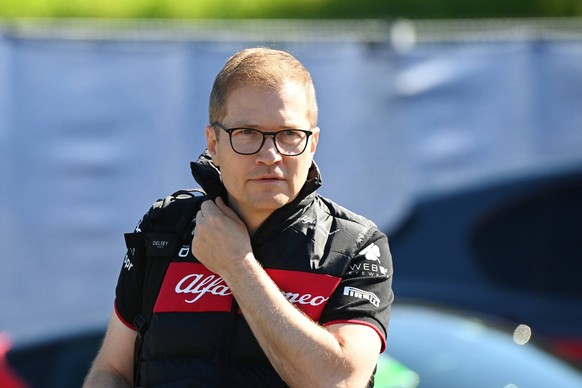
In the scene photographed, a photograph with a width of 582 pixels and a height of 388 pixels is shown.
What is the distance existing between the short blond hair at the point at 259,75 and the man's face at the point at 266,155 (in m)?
0.02

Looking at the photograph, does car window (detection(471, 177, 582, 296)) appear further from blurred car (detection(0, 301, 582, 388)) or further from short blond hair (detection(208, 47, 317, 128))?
short blond hair (detection(208, 47, 317, 128))

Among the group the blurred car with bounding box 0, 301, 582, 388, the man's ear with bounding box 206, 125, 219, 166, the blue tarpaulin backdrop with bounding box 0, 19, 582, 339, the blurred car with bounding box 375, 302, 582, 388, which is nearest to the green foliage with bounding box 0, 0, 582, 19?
the blue tarpaulin backdrop with bounding box 0, 19, 582, 339

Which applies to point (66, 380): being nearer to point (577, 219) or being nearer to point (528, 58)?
point (577, 219)

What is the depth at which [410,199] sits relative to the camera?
7430 mm

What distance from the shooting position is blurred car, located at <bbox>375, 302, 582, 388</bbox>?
3869mm

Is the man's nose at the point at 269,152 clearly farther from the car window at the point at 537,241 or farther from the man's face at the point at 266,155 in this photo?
the car window at the point at 537,241

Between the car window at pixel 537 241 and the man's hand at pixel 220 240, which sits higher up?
the man's hand at pixel 220 240

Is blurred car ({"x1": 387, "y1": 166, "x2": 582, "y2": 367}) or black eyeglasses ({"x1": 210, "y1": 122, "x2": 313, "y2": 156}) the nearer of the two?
black eyeglasses ({"x1": 210, "y1": 122, "x2": 313, "y2": 156})

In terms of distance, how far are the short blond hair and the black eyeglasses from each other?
6 centimetres

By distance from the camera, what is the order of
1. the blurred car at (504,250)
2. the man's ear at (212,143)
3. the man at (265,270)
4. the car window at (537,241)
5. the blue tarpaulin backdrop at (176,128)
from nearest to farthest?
1. the man at (265,270)
2. the man's ear at (212,143)
3. the blurred car at (504,250)
4. the car window at (537,241)
5. the blue tarpaulin backdrop at (176,128)

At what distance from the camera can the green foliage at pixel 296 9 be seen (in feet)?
35.6

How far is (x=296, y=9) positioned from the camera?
11.6m

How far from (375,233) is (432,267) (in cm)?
346

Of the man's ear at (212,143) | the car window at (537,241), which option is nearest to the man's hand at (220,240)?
the man's ear at (212,143)
